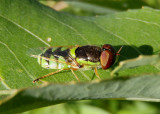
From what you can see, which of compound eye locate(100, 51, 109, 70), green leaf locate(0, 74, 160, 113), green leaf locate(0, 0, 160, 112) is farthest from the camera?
compound eye locate(100, 51, 109, 70)

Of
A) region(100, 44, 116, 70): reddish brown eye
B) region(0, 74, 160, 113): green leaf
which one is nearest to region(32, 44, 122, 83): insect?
region(100, 44, 116, 70): reddish brown eye

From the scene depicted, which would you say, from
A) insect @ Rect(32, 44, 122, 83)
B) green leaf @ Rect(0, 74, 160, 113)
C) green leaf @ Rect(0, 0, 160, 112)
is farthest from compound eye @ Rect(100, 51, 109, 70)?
green leaf @ Rect(0, 74, 160, 113)

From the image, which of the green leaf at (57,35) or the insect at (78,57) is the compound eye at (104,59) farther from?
the green leaf at (57,35)

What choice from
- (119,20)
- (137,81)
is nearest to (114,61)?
(119,20)

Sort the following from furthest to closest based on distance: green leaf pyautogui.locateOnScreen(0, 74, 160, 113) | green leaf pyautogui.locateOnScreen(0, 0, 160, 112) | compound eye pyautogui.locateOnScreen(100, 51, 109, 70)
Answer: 1. compound eye pyautogui.locateOnScreen(100, 51, 109, 70)
2. green leaf pyautogui.locateOnScreen(0, 0, 160, 112)
3. green leaf pyautogui.locateOnScreen(0, 74, 160, 113)

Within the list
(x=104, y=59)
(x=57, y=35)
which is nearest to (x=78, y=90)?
(x=104, y=59)

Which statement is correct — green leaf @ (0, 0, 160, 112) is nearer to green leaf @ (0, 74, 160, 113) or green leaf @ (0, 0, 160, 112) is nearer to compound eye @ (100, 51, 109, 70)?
compound eye @ (100, 51, 109, 70)

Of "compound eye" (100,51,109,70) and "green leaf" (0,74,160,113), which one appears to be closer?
"green leaf" (0,74,160,113)

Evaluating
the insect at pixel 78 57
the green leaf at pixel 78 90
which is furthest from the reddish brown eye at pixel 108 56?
the green leaf at pixel 78 90
